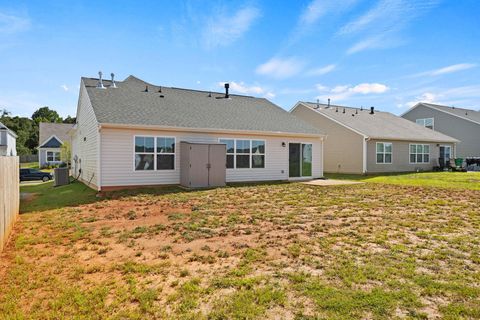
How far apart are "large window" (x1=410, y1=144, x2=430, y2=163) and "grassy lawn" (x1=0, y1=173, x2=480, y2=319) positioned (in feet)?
55.5

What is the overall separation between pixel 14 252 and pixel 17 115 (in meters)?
73.2

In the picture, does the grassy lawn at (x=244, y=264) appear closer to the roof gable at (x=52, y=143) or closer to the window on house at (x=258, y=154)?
the window on house at (x=258, y=154)

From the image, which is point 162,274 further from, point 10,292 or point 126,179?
point 126,179

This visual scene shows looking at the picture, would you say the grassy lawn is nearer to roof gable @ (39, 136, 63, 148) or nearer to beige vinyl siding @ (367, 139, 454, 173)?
→ beige vinyl siding @ (367, 139, 454, 173)

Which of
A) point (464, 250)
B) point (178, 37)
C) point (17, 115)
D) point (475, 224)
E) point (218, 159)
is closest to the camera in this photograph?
point (464, 250)

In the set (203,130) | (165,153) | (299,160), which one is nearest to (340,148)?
(299,160)

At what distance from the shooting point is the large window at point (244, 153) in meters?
14.6

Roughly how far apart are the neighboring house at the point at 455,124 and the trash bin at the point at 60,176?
3340cm

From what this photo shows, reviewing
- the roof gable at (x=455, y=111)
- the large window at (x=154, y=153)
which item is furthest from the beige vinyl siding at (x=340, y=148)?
the roof gable at (x=455, y=111)

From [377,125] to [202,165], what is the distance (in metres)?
16.9

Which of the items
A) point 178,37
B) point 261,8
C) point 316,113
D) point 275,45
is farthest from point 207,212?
point 316,113

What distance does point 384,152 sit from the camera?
2200 cm

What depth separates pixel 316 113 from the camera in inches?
938

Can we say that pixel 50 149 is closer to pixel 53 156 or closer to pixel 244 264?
pixel 53 156
